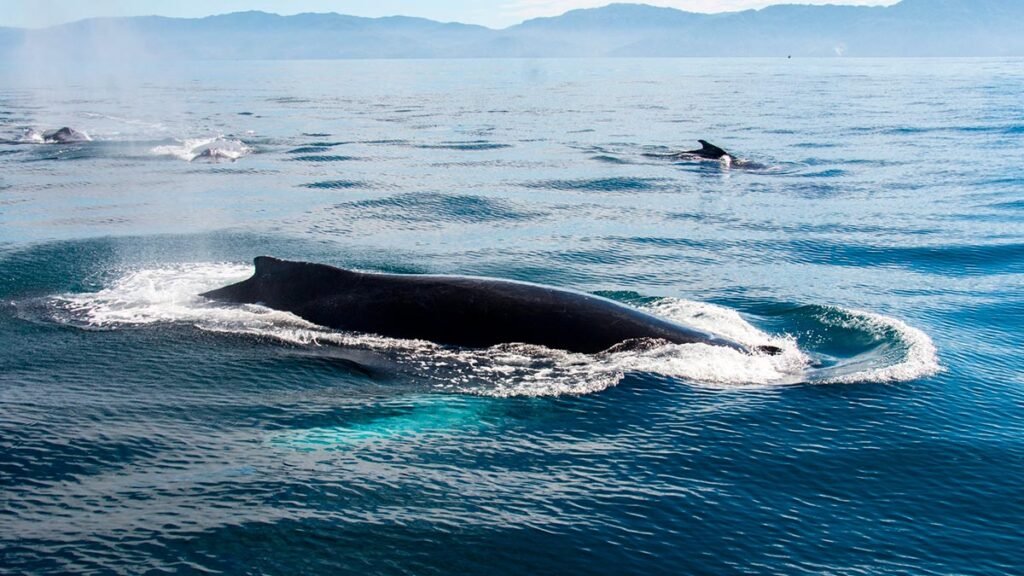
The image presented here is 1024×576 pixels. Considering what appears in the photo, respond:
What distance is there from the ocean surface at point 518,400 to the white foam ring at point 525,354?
0.05m

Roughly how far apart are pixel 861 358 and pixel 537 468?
5.39 meters

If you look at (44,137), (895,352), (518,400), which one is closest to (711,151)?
(895,352)

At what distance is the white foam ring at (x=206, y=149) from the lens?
120 ft

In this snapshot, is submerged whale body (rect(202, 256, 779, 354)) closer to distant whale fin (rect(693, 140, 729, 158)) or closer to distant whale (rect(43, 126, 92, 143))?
distant whale fin (rect(693, 140, 729, 158))

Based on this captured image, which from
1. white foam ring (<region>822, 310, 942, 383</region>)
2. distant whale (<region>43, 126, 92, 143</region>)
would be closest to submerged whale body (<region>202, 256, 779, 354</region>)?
white foam ring (<region>822, 310, 942, 383</region>)

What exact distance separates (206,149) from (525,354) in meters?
30.0

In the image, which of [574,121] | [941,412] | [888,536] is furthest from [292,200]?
[574,121]

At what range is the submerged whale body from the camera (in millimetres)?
11750

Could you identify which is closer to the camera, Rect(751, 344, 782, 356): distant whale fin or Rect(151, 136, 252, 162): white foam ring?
Rect(751, 344, 782, 356): distant whale fin

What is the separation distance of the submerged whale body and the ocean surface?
0.25 metres

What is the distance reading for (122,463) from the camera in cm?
843

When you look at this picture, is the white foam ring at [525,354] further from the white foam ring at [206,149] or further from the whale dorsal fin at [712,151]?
the white foam ring at [206,149]

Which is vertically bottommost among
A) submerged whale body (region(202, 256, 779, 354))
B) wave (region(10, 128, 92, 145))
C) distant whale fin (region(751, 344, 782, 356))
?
distant whale fin (region(751, 344, 782, 356))

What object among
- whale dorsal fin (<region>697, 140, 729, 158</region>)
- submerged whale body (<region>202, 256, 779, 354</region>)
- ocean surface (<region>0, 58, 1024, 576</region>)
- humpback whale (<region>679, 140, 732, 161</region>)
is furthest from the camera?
whale dorsal fin (<region>697, 140, 729, 158</region>)
